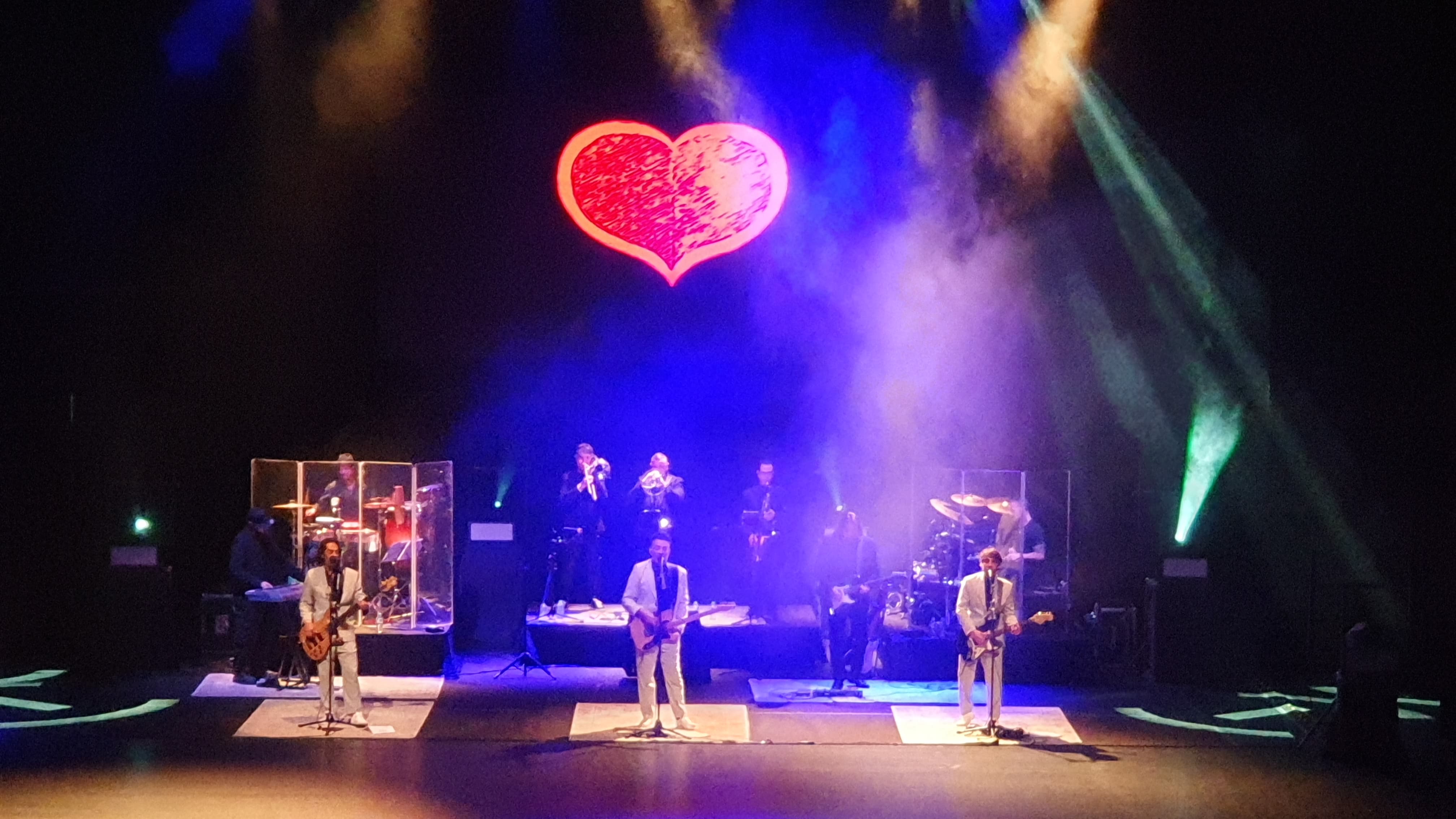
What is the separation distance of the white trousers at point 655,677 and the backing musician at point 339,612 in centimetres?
241

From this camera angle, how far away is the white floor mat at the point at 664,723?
481 inches

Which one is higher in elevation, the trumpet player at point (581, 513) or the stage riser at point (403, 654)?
the trumpet player at point (581, 513)

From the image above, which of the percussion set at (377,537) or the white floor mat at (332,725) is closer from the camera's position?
the white floor mat at (332,725)

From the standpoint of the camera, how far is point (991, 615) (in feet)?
40.8

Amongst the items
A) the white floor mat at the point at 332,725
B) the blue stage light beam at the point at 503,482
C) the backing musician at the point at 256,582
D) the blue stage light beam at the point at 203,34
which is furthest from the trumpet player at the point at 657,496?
the blue stage light beam at the point at 203,34

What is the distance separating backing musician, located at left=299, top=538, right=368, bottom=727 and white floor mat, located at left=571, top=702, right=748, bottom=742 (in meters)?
1.91

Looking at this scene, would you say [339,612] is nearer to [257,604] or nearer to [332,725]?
[332,725]

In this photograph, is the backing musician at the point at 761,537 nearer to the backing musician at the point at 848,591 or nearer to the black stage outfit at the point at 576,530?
the backing musician at the point at 848,591

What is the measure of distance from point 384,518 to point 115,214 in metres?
4.37

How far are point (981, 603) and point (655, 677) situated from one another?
292cm

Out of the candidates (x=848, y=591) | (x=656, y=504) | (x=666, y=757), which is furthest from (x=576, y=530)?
(x=666, y=757)

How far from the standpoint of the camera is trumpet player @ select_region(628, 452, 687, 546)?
48.8 ft

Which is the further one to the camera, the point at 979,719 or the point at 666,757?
the point at 979,719

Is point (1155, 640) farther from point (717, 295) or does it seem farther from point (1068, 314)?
point (717, 295)
